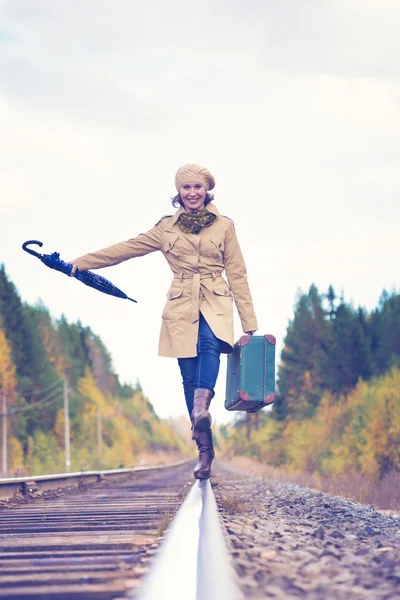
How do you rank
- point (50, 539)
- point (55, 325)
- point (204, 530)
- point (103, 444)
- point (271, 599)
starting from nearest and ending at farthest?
point (271, 599)
point (204, 530)
point (50, 539)
point (103, 444)
point (55, 325)

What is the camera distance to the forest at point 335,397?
2686 cm

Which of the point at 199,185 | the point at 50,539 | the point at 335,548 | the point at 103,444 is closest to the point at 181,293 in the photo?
the point at 199,185

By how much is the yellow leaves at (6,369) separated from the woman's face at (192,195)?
4851cm

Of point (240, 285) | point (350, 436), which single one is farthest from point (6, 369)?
point (240, 285)

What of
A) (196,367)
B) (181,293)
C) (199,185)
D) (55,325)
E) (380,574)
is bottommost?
(380,574)

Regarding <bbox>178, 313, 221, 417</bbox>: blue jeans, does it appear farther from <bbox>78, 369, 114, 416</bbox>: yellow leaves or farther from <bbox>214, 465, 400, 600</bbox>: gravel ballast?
<bbox>78, 369, 114, 416</bbox>: yellow leaves

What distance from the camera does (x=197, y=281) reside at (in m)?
5.50

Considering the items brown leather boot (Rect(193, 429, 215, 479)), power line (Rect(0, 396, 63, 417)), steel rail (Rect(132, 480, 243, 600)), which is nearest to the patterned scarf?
brown leather boot (Rect(193, 429, 215, 479))

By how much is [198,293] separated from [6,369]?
49.7 metres

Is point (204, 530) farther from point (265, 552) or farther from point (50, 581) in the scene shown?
point (50, 581)

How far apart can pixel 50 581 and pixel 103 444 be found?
74213 millimetres

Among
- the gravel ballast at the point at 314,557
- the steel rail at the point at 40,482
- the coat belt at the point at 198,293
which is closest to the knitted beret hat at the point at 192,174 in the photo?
the coat belt at the point at 198,293

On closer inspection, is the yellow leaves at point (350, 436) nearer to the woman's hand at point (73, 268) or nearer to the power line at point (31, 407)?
the power line at point (31, 407)

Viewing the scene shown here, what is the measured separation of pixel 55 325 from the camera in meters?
Answer: 84.5
